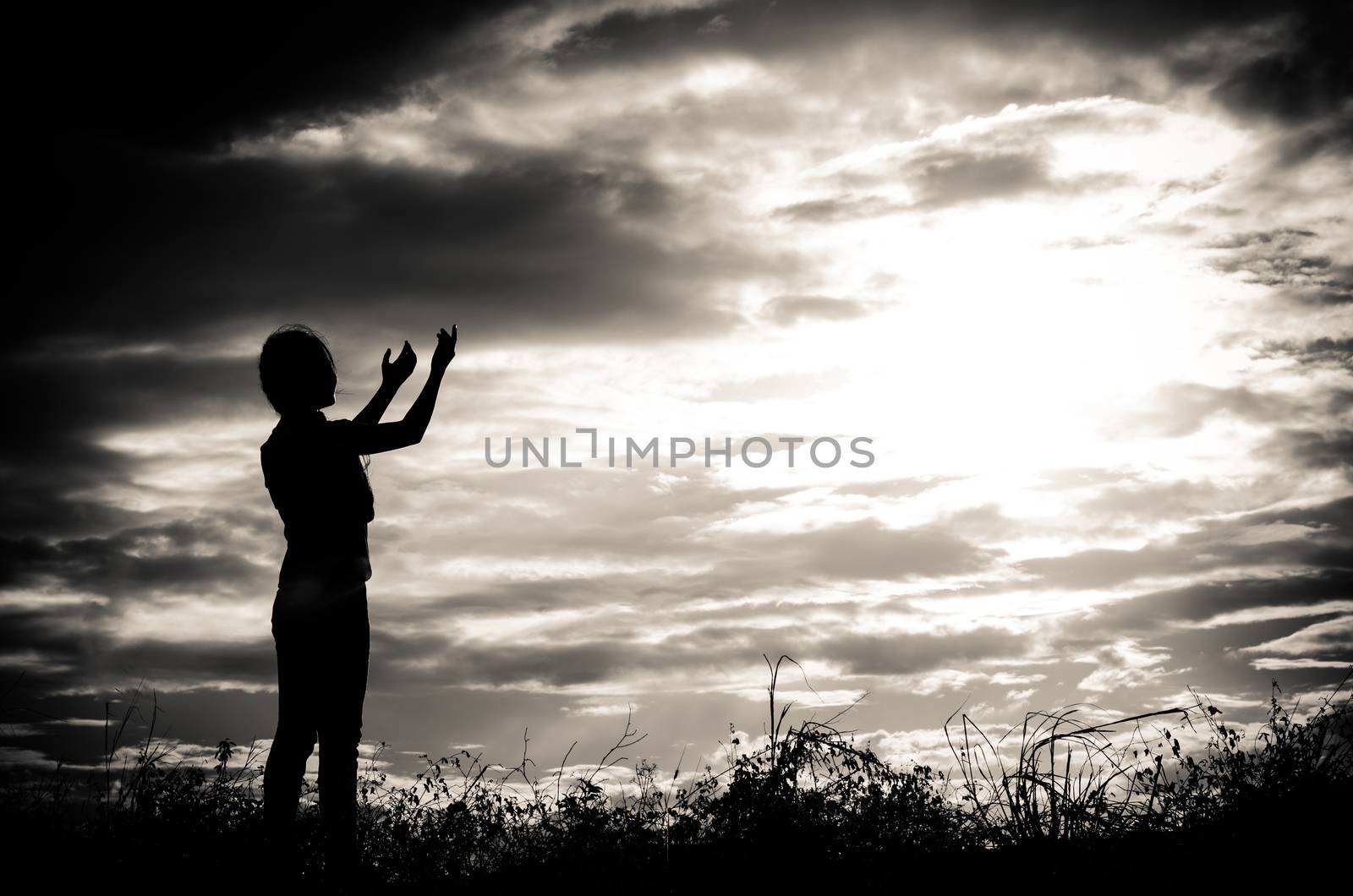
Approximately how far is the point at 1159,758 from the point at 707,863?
2.35 m

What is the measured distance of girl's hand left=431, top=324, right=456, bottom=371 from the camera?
5473mm

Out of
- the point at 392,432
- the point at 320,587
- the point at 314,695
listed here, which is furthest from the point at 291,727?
the point at 392,432

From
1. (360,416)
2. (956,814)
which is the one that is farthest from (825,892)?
(360,416)

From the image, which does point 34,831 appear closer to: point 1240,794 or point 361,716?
point 361,716

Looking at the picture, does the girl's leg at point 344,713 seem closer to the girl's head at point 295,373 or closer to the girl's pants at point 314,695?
the girl's pants at point 314,695

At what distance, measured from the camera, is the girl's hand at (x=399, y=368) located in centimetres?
564

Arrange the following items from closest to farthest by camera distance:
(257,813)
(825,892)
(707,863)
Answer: (825,892) → (707,863) → (257,813)

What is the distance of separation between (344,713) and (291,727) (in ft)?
0.85

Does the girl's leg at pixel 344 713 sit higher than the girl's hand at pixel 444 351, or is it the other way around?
the girl's hand at pixel 444 351

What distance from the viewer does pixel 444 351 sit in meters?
5.55

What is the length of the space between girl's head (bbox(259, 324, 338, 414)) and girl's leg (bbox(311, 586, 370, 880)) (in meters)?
1.03

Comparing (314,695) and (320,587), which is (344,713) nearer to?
(314,695)

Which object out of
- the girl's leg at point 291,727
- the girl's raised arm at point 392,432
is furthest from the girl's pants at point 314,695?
the girl's raised arm at point 392,432

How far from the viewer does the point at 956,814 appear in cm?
487
